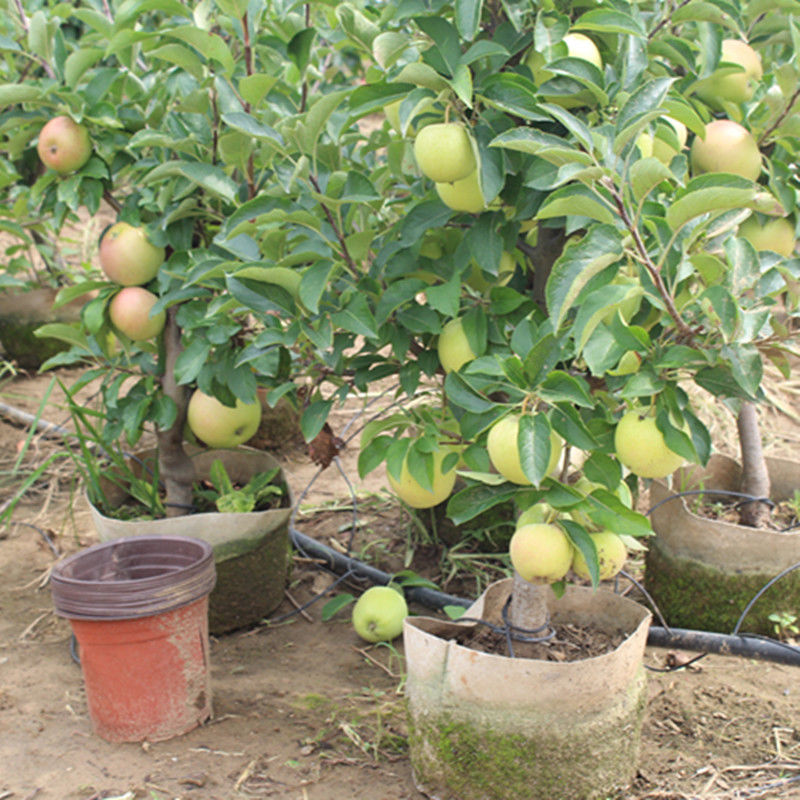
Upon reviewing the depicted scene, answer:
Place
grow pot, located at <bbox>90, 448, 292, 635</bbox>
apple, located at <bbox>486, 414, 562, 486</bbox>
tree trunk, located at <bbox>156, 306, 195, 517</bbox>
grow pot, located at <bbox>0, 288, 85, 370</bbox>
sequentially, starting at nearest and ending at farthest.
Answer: apple, located at <bbox>486, 414, 562, 486</bbox>, grow pot, located at <bbox>90, 448, 292, 635</bbox>, tree trunk, located at <bbox>156, 306, 195, 517</bbox>, grow pot, located at <bbox>0, 288, 85, 370</bbox>

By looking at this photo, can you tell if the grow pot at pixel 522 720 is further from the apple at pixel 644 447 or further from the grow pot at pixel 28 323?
the grow pot at pixel 28 323

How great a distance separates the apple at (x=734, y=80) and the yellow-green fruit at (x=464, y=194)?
0.38 metres

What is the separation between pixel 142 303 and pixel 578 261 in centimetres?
130

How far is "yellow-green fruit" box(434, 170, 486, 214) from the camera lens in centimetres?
132

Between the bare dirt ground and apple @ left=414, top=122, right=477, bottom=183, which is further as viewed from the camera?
the bare dirt ground

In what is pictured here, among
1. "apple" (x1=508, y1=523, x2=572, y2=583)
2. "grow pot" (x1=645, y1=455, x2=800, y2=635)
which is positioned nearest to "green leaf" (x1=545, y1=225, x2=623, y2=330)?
"apple" (x1=508, y1=523, x2=572, y2=583)

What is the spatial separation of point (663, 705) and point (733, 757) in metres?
0.20

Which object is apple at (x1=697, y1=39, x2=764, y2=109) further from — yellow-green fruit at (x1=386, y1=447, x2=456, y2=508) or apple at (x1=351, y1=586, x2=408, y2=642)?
apple at (x1=351, y1=586, x2=408, y2=642)

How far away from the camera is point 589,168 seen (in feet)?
3.29

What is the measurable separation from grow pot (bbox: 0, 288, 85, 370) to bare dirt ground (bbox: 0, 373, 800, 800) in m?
1.40

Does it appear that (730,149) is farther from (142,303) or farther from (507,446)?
(142,303)

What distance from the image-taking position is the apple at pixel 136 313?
2068 millimetres

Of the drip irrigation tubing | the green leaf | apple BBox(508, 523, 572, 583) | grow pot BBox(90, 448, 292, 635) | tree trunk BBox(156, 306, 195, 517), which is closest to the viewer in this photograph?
the green leaf

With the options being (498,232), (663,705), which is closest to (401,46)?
(498,232)
